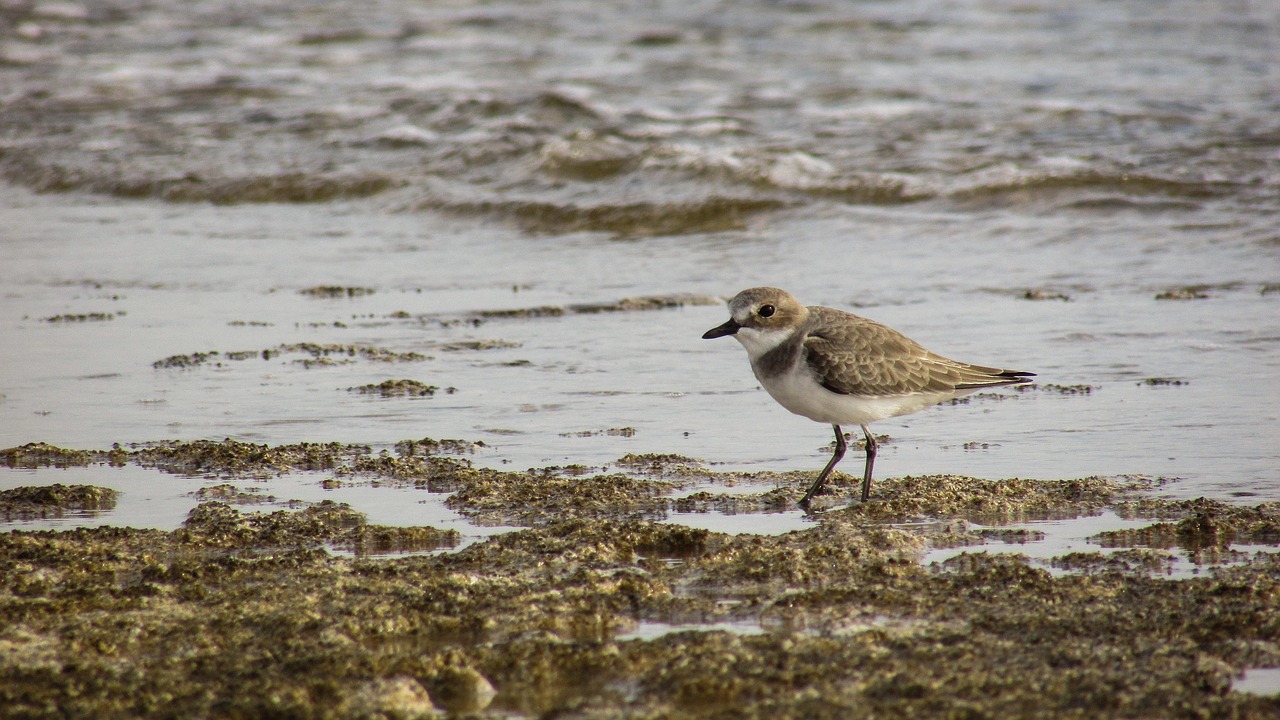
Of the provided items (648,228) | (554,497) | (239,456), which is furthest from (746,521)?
(648,228)

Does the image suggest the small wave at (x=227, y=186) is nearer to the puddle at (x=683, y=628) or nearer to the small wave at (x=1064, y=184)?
the small wave at (x=1064, y=184)

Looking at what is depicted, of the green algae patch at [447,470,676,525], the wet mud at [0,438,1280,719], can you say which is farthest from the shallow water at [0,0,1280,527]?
the wet mud at [0,438,1280,719]

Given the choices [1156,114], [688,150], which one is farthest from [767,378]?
[1156,114]

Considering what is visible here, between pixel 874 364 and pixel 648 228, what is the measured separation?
6417mm

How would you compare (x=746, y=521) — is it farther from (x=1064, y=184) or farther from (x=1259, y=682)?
(x=1064, y=184)

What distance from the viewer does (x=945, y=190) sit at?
40.5 ft

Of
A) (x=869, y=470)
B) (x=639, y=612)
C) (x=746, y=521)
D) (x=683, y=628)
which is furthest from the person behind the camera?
(x=869, y=470)

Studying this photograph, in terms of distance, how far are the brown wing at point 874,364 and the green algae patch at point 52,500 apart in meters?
2.84

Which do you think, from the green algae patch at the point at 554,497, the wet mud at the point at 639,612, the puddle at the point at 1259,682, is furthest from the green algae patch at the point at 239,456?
the puddle at the point at 1259,682

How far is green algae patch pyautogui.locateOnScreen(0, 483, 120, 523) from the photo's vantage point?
17.0 feet

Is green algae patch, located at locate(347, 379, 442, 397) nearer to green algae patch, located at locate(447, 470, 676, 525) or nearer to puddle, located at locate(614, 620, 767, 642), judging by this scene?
green algae patch, located at locate(447, 470, 676, 525)

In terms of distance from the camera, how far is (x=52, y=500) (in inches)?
208

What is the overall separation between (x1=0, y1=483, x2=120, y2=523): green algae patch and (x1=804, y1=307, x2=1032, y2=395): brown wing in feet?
9.31

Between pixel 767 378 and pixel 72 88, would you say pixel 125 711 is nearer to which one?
pixel 767 378
